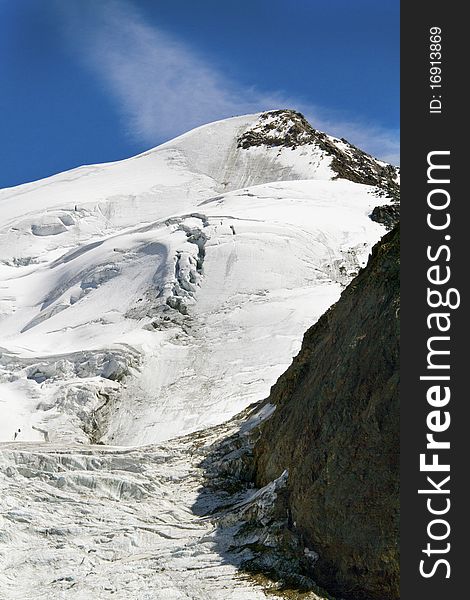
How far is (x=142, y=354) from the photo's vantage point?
25.0 meters

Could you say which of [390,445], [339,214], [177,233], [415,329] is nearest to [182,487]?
[390,445]

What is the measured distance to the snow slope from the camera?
1070 cm

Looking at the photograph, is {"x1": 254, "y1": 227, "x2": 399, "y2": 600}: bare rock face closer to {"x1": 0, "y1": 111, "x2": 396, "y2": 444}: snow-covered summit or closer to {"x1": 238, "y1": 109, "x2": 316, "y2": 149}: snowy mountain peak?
{"x1": 0, "y1": 111, "x2": 396, "y2": 444}: snow-covered summit

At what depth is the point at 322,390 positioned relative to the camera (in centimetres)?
1049

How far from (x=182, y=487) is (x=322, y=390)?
159 inches

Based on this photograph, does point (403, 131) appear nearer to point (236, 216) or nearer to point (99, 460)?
point (99, 460)

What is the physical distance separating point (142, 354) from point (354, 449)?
16.7 meters

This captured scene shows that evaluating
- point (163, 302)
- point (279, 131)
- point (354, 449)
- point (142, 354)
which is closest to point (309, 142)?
point (279, 131)

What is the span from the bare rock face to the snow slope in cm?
130

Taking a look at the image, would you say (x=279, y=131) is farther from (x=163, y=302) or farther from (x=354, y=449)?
(x=354, y=449)

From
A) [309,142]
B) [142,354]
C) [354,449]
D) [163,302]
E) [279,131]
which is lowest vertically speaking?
[354,449]

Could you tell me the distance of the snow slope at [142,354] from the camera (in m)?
10.7

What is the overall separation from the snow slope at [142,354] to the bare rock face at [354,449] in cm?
130

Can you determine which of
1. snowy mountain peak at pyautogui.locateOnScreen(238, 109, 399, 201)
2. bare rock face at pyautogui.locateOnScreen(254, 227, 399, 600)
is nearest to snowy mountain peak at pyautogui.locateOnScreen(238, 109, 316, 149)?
snowy mountain peak at pyautogui.locateOnScreen(238, 109, 399, 201)
